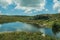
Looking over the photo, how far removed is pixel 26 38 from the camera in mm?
31859

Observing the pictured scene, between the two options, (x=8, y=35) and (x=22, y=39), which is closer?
(x=22, y=39)

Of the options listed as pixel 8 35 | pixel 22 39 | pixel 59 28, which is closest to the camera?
pixel 22 39

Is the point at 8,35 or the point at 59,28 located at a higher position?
the point at 8,35

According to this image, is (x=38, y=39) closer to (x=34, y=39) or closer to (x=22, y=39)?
(x=34, y=39)

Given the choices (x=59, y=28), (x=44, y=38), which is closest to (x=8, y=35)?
(x=44, y=38)

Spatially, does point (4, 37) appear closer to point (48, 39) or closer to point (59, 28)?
point (48, 39)

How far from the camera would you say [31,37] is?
32.6 meters

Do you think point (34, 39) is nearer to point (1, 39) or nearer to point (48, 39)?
point (48, 39)

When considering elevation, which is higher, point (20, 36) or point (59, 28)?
point (20, 36)

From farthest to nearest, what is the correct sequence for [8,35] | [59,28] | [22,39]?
1. [59,28]
2. [8,35]
3. [22,39]

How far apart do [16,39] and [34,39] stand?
3002mm

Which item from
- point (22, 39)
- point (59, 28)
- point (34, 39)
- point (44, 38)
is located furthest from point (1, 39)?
point (59, 28)

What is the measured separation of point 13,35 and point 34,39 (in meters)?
3.76

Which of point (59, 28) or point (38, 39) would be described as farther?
point (59, 28)
